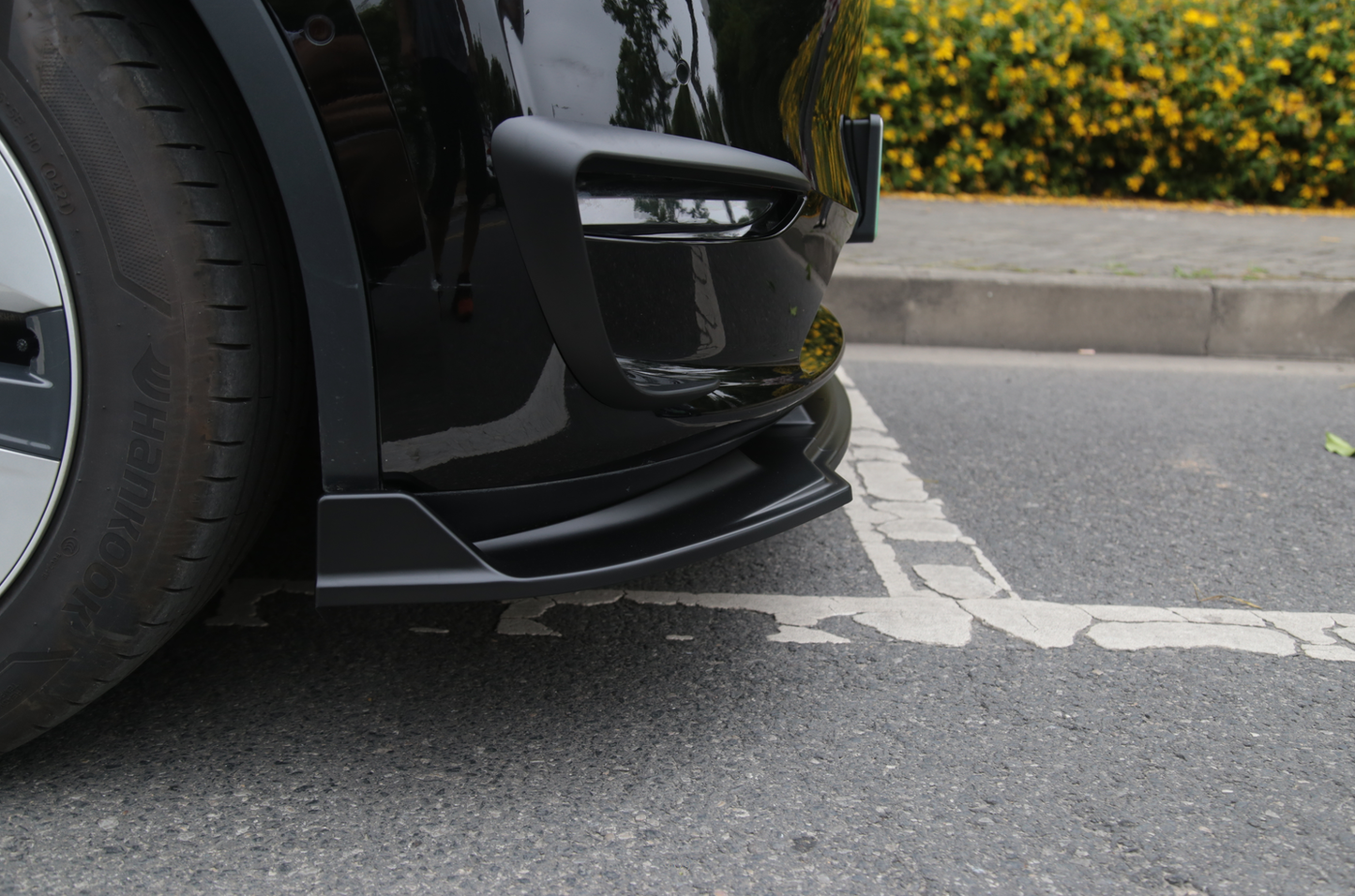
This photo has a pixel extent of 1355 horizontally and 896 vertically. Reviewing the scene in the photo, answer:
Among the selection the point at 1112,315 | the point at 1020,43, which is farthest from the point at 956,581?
the point at 1020,43

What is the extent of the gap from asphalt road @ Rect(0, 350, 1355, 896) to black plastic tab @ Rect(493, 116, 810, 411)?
534 millimetres

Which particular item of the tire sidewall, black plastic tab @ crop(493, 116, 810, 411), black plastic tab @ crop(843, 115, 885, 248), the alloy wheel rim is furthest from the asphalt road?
black plastic tab @ crop(843, 115, 885, 248)

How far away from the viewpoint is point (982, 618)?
1971mm

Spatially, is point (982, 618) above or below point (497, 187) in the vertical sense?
below

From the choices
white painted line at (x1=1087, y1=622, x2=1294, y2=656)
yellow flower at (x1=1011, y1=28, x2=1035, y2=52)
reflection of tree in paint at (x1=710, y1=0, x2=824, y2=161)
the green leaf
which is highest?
reflection of tree in paint at (x1=710, y1=0, x2=824, y2=161)

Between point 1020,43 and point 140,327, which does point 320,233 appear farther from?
point 1020,43

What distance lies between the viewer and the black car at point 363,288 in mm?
1189

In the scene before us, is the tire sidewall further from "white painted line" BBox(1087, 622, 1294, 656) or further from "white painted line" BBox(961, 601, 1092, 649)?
"white painted line" BBox(1087, 622, 1294, 656)

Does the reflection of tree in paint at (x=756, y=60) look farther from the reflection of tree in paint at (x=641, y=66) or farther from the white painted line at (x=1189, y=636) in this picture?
the white painted line at (x=1189, y=636)

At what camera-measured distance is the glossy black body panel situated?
1.19 meters

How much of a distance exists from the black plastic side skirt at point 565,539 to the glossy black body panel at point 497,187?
7cm

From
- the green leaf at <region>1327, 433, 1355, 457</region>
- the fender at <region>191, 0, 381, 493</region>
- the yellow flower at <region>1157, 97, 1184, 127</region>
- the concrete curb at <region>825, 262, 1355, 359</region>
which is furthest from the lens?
the yellow flower at <region>1157, 97, 1184, 127</region>

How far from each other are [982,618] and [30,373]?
5.09 ft

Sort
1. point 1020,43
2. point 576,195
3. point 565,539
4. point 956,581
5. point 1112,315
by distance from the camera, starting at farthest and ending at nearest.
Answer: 1. point 1020,43
2. point 1112,315
3. point 956,581
4. point 565,539
5. point 576,195
